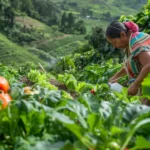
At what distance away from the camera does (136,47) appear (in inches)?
174

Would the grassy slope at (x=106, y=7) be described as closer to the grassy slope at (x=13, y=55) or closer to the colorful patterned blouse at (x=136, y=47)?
the grassy slope at (x=13, y=55)

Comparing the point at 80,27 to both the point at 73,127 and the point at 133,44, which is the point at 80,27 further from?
the point at 73,127

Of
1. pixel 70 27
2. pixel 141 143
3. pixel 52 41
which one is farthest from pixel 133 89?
pixel 70 27

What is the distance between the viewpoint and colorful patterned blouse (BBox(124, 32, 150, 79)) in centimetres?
441

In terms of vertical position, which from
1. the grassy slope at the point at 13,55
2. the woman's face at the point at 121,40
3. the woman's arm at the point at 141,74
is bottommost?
the grassy slope at the point at 13,55

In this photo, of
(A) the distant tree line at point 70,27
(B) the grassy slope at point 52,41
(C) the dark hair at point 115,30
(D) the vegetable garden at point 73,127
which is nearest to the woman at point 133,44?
(C) the dark hair at point 115,30

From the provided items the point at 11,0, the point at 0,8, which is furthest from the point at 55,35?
the point at 0,8

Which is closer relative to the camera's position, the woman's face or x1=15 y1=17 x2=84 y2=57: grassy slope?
the woman's face

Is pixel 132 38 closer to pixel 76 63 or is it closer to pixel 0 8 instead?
pixel 76 63

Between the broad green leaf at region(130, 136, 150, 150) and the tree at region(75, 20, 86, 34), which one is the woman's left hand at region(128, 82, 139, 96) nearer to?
the broad green leaf at region(130, 136, 150, 150)

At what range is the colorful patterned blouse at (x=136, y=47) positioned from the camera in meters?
4.41

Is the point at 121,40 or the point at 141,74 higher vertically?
the point at 121,40

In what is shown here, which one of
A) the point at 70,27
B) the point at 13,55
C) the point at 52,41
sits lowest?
the point at 52,41

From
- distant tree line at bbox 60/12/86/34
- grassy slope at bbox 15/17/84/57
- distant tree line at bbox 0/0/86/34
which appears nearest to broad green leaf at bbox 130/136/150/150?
grassy slope at bbox 15/17/84/57
